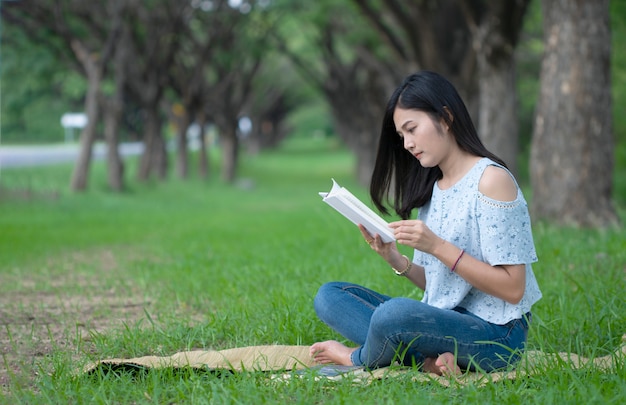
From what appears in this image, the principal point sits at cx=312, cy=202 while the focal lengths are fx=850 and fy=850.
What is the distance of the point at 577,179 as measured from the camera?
9.07 meters

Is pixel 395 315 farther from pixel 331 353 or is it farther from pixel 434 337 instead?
pixel 331 353

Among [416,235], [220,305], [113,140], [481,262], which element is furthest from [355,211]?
[113,140]

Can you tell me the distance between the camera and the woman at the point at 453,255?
3.46m

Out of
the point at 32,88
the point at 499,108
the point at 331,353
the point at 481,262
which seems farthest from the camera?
the point at 32,88

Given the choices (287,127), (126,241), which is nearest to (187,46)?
(126,241)

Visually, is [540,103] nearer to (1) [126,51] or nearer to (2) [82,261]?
(2) [82,261]

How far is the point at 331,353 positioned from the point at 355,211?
0.80 m

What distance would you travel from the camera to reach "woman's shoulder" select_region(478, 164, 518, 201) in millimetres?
3494

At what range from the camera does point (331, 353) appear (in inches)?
152

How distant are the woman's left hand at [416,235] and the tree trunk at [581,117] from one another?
6107mm

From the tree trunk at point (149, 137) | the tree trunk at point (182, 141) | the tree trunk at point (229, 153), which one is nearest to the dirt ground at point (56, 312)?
the tree trunk at point (149, 137)

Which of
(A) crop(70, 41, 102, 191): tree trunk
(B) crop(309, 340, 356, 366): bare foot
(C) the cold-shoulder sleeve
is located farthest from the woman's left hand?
(A) crop(70, 41, 102, 191): tree trunk

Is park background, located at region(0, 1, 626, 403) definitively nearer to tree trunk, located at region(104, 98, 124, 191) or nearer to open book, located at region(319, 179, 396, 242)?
tree trunk, located at region(104, 98, 124, 191)

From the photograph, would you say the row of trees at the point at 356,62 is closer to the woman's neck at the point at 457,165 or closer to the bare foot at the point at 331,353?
the woman's neck at the point at 457,165
